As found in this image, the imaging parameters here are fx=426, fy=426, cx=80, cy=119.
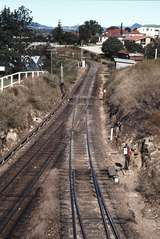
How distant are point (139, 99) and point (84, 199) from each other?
18.5 meters

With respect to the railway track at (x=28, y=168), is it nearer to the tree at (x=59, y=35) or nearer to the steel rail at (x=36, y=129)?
the steel rail at (x=36, y=129)

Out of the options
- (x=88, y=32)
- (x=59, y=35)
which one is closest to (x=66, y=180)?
(x=59, y=35)

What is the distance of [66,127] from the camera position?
37.6 metres

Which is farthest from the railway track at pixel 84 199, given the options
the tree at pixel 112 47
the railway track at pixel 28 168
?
the tree at pixel 112 47

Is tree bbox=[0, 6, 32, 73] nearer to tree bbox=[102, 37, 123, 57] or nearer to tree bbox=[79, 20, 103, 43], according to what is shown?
tree bbox=[102, 37, 123, 57]

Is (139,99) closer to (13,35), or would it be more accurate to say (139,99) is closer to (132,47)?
(13,35)

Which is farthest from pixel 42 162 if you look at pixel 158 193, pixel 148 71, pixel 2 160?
pixel 148 71

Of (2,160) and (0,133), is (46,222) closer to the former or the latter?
(2,160)

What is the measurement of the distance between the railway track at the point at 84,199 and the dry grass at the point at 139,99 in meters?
4.01

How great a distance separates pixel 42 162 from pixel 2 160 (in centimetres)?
Result: 246

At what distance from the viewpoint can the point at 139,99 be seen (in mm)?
37156

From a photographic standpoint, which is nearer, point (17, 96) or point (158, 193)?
point (158, 193)

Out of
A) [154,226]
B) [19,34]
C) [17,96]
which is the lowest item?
[154,226]

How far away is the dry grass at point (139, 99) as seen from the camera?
105 feet
